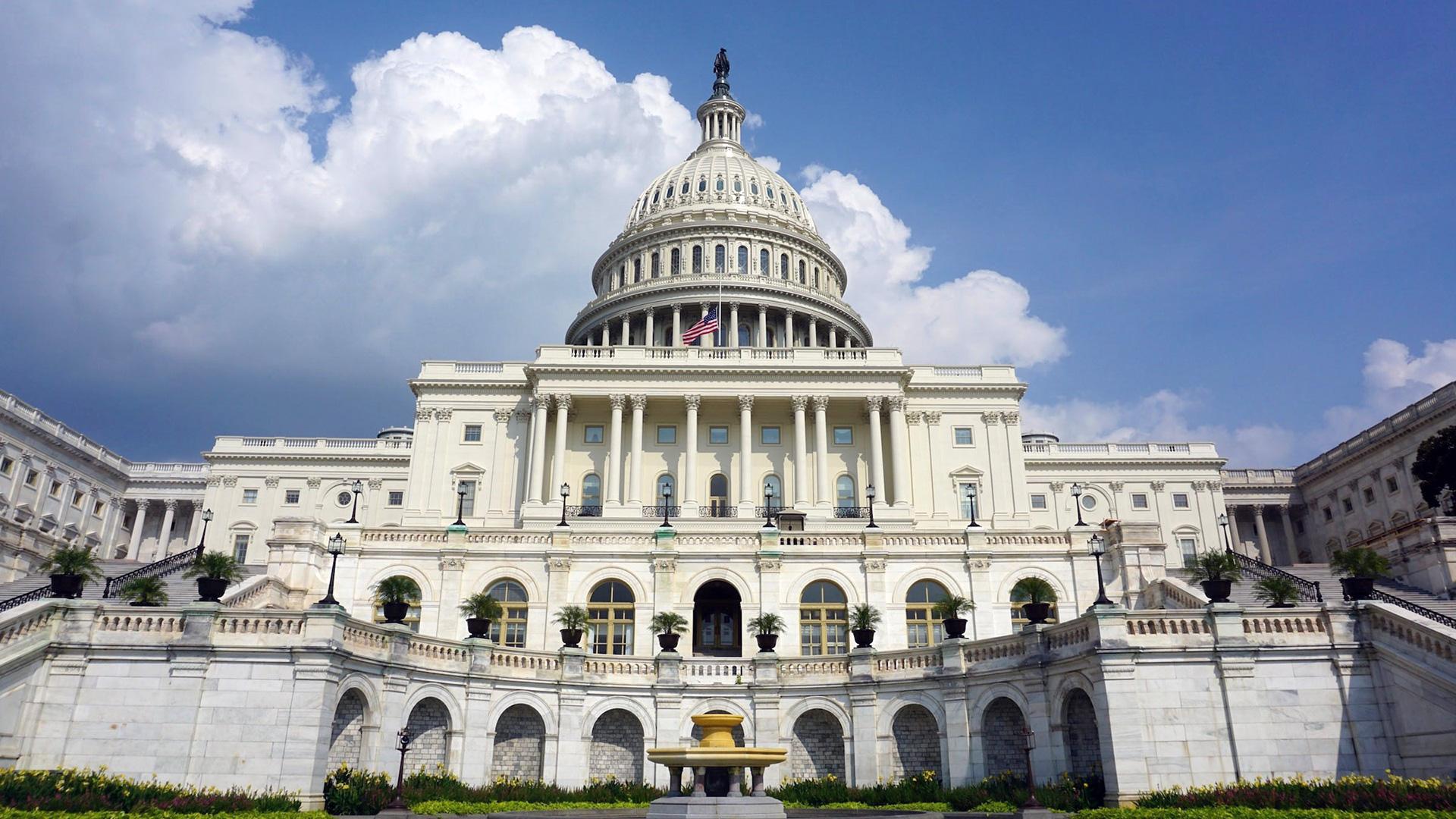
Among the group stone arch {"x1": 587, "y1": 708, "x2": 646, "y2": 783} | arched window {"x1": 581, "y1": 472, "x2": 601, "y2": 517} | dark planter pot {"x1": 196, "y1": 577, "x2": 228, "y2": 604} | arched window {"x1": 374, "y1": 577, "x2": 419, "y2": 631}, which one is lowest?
stone arch {"x1": 587, "y1": 708, "x2": 646, "y2": 783}

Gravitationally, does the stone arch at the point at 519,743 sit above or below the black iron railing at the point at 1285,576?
below

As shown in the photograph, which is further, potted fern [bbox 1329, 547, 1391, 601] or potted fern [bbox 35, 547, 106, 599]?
potted fern [bbox 1329, 547, 1391, 601]

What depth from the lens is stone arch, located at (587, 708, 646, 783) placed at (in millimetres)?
32438

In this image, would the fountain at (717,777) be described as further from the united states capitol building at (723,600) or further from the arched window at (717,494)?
the arched window at (717,494)

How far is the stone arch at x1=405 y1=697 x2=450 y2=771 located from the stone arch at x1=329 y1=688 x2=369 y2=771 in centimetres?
165

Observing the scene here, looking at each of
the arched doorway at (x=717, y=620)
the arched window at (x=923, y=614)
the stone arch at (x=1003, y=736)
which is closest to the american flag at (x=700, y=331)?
the arched doorway at (x=717, y=620)

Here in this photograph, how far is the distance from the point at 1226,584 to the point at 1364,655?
144 inches

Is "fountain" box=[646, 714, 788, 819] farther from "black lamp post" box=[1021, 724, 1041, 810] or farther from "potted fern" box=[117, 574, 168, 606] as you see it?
"potted fern" box=[117, 574, 168, 606]

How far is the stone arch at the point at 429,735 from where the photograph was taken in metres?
29.4

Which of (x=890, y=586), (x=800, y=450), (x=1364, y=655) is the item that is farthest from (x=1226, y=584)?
(x=800, y=450)

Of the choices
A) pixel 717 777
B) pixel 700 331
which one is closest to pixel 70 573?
pixel 717 777

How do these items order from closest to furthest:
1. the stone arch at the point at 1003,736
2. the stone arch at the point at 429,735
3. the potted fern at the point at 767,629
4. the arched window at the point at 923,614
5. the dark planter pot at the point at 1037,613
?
the stone arch at the point at 1003,736, the stone arch at the point at 429,735, the dark planter pot at the point at 1037,613, the potted fern at the point at 767,629, the arched window at the point at 923,614

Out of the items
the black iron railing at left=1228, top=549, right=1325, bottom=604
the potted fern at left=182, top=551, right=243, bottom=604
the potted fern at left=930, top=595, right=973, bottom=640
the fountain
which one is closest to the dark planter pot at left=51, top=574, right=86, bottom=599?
the potted fern at left=182, top=551, right=243, bottom=604

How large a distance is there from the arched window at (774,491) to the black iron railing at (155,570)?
39.1 m
